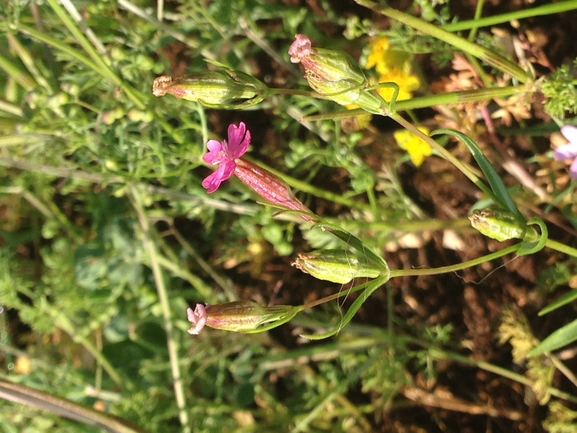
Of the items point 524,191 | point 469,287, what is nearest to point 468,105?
point 524,191

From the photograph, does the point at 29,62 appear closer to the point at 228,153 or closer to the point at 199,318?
the point at 228,153

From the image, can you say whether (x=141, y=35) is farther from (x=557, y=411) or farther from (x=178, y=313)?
(x=557, y=411)

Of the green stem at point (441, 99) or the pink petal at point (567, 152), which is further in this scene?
the pink petal at point (567, 152)

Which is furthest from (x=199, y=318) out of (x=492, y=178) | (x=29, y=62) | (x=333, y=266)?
(x=29, y=62)

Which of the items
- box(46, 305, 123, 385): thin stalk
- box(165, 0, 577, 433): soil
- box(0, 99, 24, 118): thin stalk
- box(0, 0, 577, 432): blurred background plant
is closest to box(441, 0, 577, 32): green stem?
box(0, 0, 577, 432): blurred background plant

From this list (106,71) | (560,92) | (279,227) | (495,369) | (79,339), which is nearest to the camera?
(560,92)

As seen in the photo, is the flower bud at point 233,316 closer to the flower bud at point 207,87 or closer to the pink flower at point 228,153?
the pink flower at point 228,153

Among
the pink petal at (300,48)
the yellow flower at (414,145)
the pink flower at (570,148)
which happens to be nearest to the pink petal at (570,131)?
the pink flower at (570,148)
